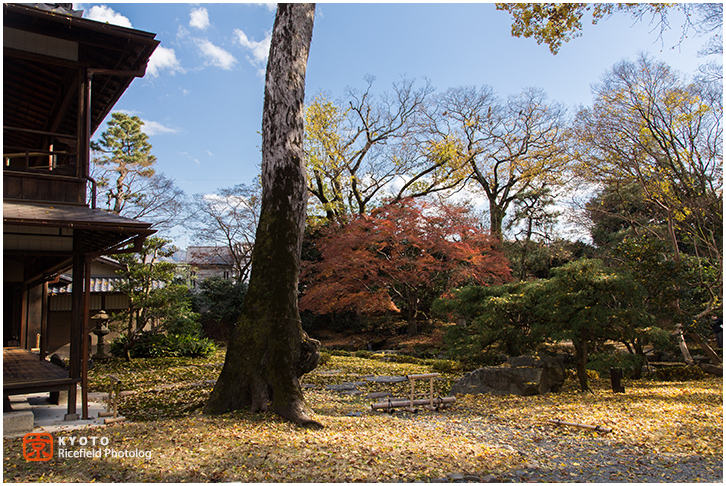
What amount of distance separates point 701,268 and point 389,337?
11.3 m

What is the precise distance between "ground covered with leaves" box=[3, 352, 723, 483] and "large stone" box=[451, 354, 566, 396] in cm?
37

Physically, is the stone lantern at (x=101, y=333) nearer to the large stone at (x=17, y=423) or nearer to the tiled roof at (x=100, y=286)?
the tiled roof at (x=100, y=286)

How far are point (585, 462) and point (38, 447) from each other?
485 centimetres

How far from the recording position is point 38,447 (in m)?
3.92

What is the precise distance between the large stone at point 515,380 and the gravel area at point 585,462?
91.7 inches

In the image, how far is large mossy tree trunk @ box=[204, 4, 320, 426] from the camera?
17.6ft

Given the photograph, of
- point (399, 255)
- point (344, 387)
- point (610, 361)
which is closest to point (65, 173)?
point (344, 387)

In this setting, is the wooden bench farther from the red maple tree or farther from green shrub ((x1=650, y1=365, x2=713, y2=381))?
the red maple tree

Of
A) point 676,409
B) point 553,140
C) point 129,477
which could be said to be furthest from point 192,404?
point 553,140

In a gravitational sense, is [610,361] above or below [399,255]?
below

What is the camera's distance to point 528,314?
8258 millimetres

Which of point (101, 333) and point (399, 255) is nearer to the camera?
point (101, 333)

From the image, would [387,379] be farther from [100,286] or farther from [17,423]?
[100,286]

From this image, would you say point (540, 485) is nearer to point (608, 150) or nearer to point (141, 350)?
point (608, 150)
